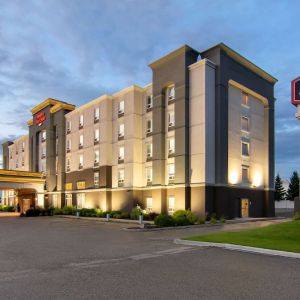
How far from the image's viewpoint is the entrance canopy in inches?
2210

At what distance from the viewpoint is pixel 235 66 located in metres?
41.5

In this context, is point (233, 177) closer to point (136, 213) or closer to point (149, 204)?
point (149, 204)

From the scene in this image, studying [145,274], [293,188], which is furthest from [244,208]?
[293,188]

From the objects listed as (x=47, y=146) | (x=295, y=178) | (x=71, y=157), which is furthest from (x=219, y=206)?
(x=295, y=178)

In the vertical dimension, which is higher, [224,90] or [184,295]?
[224,90]

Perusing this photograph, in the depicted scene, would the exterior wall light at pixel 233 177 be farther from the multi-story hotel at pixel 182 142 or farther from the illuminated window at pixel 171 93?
the illuminated window at pixel 171 93

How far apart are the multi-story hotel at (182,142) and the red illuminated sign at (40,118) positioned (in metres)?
8.31

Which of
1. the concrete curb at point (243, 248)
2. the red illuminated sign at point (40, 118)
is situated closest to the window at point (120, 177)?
the red illuminated sign at point (40, 118)

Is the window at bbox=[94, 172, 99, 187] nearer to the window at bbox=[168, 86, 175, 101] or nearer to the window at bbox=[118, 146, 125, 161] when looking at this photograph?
the window at bbox=[118, 146, 125, 161]

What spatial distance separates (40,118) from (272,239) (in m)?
53.7

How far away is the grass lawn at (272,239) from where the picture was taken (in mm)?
15688

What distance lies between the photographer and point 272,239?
706 inches

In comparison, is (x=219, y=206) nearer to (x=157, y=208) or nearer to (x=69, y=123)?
(x=157, y=208)

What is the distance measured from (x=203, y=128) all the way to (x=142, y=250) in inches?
914
